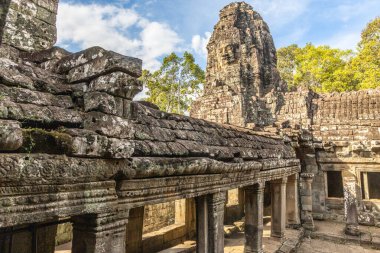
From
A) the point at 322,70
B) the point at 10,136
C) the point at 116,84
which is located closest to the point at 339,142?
the point at 116,84

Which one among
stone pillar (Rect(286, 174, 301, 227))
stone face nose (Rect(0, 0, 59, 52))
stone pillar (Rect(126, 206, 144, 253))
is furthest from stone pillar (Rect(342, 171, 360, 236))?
stone face nose (Rect(0, 0, 59, 52))

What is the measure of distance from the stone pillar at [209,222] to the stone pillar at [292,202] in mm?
6697

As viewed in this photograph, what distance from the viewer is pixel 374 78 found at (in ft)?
73.5

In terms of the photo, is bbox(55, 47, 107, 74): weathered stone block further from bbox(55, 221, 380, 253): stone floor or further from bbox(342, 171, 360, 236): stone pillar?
bbox(342, 171, 360, 236): stone pillar

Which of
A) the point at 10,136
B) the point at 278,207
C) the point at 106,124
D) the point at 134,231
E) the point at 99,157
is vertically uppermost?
the point at 106,124

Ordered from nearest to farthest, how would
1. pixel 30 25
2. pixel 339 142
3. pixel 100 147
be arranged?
pixel 100 147 < pixel 30 25 < pixel 339 142

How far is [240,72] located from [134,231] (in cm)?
1446

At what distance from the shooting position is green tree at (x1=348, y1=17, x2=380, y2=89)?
2258 centimetres

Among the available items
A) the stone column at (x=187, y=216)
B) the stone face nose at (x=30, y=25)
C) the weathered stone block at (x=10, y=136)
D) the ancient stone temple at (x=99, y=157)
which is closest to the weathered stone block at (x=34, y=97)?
the ancient stone temple at (x=99, y=157)

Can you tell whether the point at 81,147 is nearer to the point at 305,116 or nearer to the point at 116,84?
the point at 116,84

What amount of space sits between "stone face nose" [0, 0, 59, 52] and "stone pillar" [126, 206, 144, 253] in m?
5.76

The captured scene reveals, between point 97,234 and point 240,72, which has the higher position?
point 240,72

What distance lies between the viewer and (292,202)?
11375 mm

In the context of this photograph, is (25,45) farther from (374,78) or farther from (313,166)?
(374,78)
